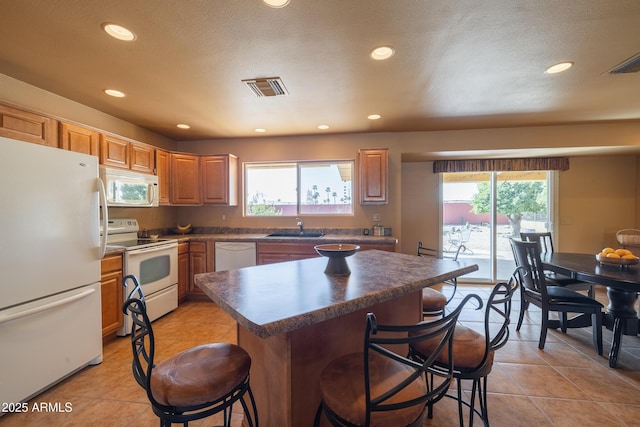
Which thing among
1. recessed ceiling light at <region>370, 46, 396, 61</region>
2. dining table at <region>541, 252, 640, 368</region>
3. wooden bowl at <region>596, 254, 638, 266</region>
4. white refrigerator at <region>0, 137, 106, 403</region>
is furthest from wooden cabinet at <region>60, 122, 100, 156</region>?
wooden bowl at <region>596, 254, 638, 266</region>

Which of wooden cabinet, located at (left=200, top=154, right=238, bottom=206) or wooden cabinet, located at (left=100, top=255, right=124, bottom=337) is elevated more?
wooden cabinet, located at (left=200, top=154, right=238, bottom=206)

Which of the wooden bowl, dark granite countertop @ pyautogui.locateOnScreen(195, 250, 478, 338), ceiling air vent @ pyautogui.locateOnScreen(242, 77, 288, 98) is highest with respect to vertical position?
ceiling air vent @ pyautogui.locateOnScreen(242, 77, 288, 98)

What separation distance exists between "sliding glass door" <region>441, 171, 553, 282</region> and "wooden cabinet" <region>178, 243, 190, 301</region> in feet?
14.0

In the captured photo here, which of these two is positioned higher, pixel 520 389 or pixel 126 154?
pixel 126 154

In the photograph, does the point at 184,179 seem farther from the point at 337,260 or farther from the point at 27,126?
the point at 337,260

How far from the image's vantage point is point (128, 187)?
310 cm

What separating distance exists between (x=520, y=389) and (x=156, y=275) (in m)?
3.68

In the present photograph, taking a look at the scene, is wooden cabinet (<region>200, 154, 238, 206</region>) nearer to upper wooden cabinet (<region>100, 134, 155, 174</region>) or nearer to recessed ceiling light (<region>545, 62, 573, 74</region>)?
upper wooden cabinet (<region>100, 134, 155, 174</region>)

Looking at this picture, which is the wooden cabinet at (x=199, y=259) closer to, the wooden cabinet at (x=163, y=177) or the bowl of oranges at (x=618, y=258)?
the wooden cabinet at (x=163, y=177)

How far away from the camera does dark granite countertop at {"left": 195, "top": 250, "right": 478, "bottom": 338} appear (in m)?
0.98

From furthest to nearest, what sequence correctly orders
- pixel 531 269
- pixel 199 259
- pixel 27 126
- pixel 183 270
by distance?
1. pixel 199 259
2. pixel 183 270
3. pixel 531 269
4. pixel 27 126

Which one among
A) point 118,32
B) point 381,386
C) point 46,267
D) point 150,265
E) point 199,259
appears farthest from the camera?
point 199,259

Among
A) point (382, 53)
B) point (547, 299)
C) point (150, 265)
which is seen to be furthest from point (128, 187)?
point (547, 299)

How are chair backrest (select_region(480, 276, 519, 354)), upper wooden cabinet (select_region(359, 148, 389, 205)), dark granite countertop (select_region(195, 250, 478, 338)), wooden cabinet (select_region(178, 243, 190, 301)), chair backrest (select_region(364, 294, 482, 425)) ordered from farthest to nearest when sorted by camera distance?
upper wooden cabinet (select_region(359, 148, 389, 205)) < wooden cabinet (select_region(178, 243, 190, 301)) < chair backrest (select_region(480, 276, 519, 354)) < dark granite countertop (select_region(195, 250, 478, 338)) < chair backrest (select_region(364, 294, 482, 425))
